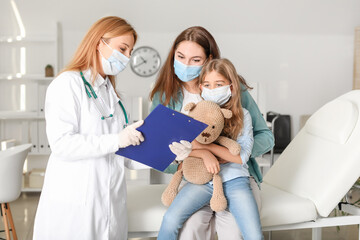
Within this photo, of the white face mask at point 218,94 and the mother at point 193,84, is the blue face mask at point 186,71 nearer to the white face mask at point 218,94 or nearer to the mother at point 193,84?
the mother at point 193,84

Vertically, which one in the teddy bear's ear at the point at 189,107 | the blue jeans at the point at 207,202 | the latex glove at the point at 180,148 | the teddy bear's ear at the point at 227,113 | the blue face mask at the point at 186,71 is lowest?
the blue jeans at the point at 207,202

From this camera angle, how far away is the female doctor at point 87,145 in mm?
1495

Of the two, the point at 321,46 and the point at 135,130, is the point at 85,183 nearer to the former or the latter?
the point at 135,130

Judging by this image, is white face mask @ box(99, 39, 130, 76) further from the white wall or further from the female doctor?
the white wall

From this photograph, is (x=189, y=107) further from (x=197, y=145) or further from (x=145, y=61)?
(x=145, y=61)

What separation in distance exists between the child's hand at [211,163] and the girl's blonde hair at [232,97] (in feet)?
0.46

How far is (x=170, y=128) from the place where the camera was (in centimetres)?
150

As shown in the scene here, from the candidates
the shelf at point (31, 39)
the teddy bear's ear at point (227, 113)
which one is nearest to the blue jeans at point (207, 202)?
the teddy bear's ear at point (227, 113)

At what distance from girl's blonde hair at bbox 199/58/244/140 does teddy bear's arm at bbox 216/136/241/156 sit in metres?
0.06

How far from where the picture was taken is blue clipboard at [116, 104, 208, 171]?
146 centimetres

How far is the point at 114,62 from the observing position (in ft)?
5.43

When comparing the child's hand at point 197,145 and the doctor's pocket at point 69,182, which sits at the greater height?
the child's hand at point 197,145

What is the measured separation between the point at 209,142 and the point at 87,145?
1.63 ft

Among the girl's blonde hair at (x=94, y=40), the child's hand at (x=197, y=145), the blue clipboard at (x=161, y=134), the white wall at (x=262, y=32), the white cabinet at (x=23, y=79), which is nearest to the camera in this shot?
the blue clipboard at (x=161, y=134)
